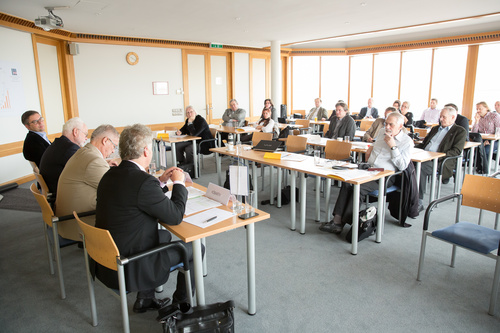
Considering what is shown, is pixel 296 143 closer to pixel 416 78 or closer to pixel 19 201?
pixel 19 201

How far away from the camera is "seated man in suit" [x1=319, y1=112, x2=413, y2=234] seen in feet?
12.1

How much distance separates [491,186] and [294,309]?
1858mm

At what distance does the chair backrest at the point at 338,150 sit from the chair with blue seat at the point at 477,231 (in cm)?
177

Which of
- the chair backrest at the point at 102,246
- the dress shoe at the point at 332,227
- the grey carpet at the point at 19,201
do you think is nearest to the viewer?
the chair backrest at the point at 102,246

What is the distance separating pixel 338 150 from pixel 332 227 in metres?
1.27

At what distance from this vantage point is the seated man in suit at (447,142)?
4629 mm

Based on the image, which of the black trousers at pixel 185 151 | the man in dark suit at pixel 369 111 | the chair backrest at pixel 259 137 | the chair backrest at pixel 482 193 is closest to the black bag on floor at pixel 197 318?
the chair backrest at pixel 482 193

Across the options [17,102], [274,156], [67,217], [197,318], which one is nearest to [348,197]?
[274,156]

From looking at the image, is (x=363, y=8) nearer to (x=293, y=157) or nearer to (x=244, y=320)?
(x=293, y=157)

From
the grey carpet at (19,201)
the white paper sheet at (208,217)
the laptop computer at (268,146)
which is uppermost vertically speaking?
the laptop computer at (268,146)

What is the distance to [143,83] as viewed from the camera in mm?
9461

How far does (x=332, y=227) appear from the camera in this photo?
12.6ft

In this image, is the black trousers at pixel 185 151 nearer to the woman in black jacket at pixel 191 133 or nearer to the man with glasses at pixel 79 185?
the woman in black jacket at pixel 191 133

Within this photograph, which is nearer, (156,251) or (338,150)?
(156,251)
